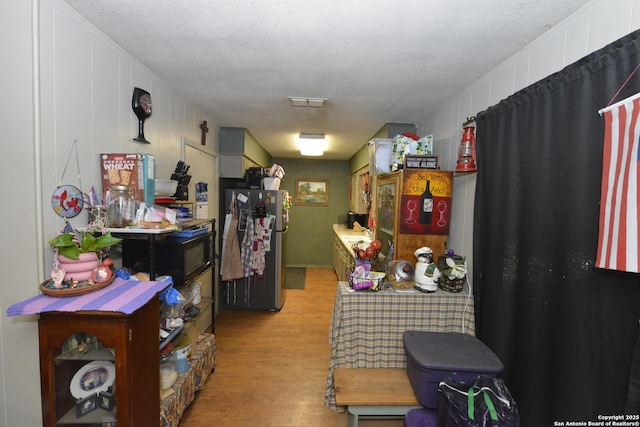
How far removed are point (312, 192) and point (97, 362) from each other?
4.94m

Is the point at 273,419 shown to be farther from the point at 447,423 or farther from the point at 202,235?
the point at 202,235

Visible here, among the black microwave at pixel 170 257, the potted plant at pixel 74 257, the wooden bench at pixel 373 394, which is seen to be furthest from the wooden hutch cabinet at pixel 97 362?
the wooden bench at pixel 373 394

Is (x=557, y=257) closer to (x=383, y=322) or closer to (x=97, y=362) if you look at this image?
(x=383, y=322)

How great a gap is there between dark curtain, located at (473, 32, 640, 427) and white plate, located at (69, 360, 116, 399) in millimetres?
1933

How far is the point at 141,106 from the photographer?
1796mm

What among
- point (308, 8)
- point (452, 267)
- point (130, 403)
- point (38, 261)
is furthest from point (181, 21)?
point (452, 267)

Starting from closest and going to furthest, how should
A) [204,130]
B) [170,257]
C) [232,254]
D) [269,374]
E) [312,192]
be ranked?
[170,257] → [269,374] → [204,130] → [232,254] → [312,192]

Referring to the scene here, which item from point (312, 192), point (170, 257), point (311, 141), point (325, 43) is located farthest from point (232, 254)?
point (312, 192)

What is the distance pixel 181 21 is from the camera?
4.42 ft

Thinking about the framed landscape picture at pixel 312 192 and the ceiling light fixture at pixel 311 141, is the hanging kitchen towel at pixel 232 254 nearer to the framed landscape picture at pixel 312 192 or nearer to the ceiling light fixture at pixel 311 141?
the ceiling light fixture at pixel 311 141

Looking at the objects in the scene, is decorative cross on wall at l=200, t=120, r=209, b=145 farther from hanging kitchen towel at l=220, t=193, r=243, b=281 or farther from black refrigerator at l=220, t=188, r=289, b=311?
hanging kitchen towel at l=220, t=193, r=243, b=281

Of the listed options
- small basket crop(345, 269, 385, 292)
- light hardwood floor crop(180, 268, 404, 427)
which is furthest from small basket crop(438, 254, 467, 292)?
light hardwood floor crop(180, 268, 404, 427)

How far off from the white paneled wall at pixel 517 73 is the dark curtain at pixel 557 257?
111 mm

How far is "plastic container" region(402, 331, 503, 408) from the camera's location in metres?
1.40
